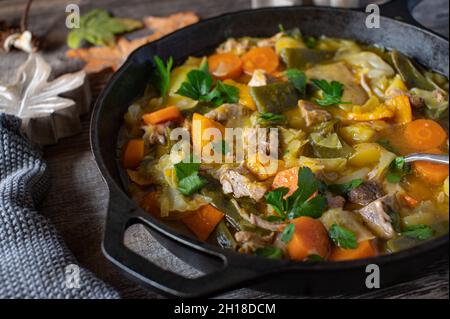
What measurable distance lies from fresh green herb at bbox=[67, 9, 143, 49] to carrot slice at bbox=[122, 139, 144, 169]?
123 centimetres

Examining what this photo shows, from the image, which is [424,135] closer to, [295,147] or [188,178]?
[295,147]

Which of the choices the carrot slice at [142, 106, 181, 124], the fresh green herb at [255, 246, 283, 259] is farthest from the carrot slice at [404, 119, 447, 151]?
the carrot slice at [142, 106, 181, 124]

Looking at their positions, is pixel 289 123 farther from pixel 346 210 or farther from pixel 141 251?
pixel 141 251

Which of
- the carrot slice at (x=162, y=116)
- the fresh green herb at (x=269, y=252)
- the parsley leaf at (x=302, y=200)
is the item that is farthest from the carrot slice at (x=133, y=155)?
the fresh green herb at (x=269, y=252)

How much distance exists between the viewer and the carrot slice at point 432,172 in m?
2.70

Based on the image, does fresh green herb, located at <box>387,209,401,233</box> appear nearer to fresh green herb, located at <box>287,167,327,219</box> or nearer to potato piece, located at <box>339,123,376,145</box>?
fresh green herb, located at <box>287,167,327,219</box>

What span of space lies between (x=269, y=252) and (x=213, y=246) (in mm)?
291

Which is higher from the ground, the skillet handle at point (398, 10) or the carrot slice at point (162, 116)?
the skillet handle at point (398, 10)

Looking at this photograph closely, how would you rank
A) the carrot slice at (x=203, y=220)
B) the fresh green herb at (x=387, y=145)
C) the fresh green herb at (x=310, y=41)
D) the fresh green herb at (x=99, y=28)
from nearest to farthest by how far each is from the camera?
the carrot slice at (x=203, y=220) → the fresh green herb at (x=387, y=145) → the fresh green herb at (x=310, y=41) → the fresh green herb at (x=99, y=28)

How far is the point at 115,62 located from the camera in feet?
12.7

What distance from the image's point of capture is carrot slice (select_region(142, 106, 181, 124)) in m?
3.10

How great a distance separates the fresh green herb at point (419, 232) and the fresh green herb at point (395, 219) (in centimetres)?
3

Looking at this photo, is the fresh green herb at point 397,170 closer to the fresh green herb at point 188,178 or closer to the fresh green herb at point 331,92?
the fresh green herb at point 331,92

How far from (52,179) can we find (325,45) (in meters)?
1.71
